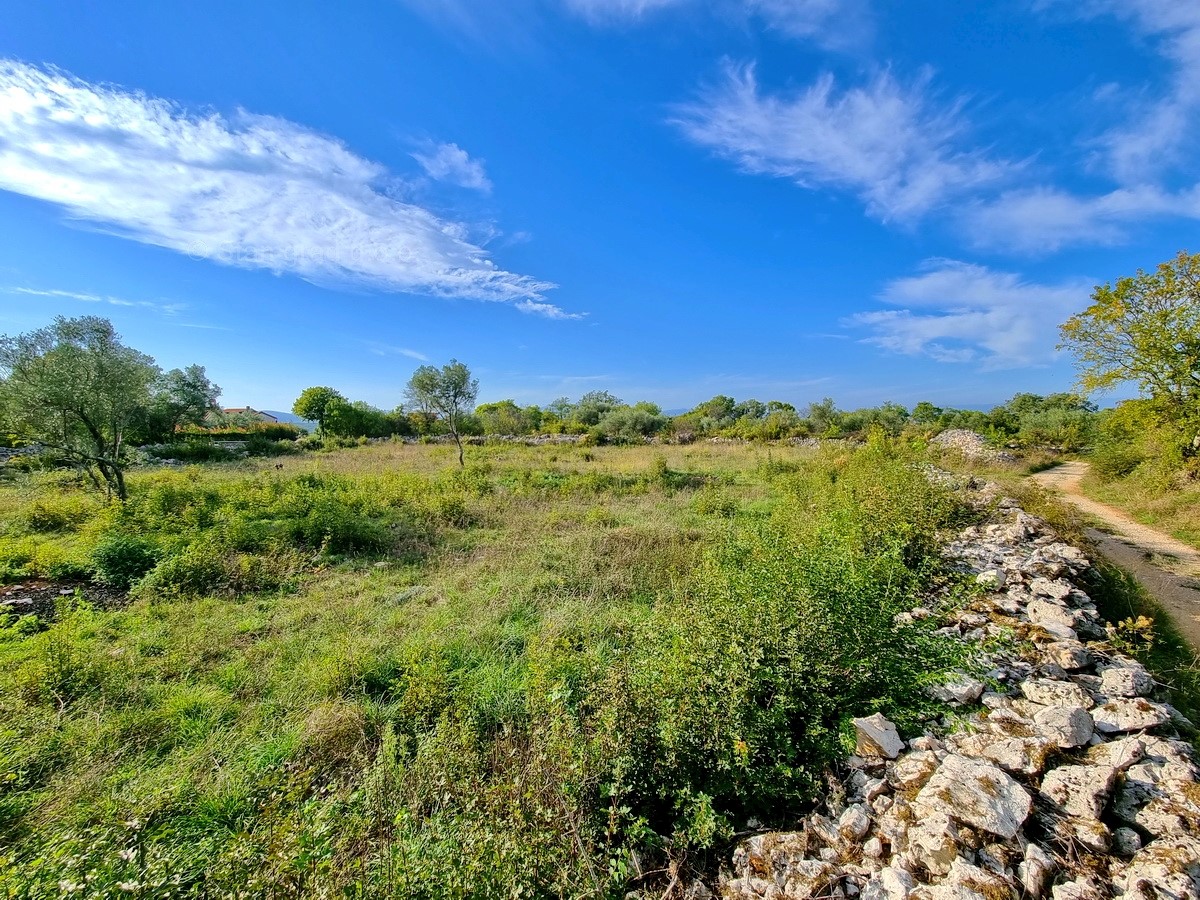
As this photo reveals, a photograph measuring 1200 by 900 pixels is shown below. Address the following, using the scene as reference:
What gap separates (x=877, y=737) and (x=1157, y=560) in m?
8.60

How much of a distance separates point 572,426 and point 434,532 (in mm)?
27865

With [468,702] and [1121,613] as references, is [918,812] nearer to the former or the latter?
[468,702]

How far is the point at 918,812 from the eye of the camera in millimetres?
2137

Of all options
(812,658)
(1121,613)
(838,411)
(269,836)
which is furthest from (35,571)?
(838,411)

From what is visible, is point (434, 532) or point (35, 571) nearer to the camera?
point (35, 571)

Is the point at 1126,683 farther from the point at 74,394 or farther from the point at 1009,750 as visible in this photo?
the point at 74,394

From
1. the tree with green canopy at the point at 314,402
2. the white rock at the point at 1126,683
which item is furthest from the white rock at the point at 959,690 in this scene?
the tree with green canopy at the point at 314,402

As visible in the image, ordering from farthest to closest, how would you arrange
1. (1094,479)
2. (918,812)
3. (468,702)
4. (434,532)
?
(1094,479)
(434,532)
(468,702)
(918,812)

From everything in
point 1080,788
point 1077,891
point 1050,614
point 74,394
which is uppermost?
point 74,394

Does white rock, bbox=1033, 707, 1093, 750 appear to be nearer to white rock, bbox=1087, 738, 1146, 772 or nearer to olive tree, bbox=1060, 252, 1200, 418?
white rock, bbox=1087, 738, 1146, 772

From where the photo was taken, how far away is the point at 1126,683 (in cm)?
288

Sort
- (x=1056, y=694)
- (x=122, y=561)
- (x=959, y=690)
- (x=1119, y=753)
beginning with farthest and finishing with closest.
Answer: (x=122, y=561) → (x=959, y=690) → (x=1056, y=694) → (x=1119, y=753)

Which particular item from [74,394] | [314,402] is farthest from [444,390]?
[314,402]

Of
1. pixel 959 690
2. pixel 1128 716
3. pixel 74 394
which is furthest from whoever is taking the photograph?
pixel 74 394
